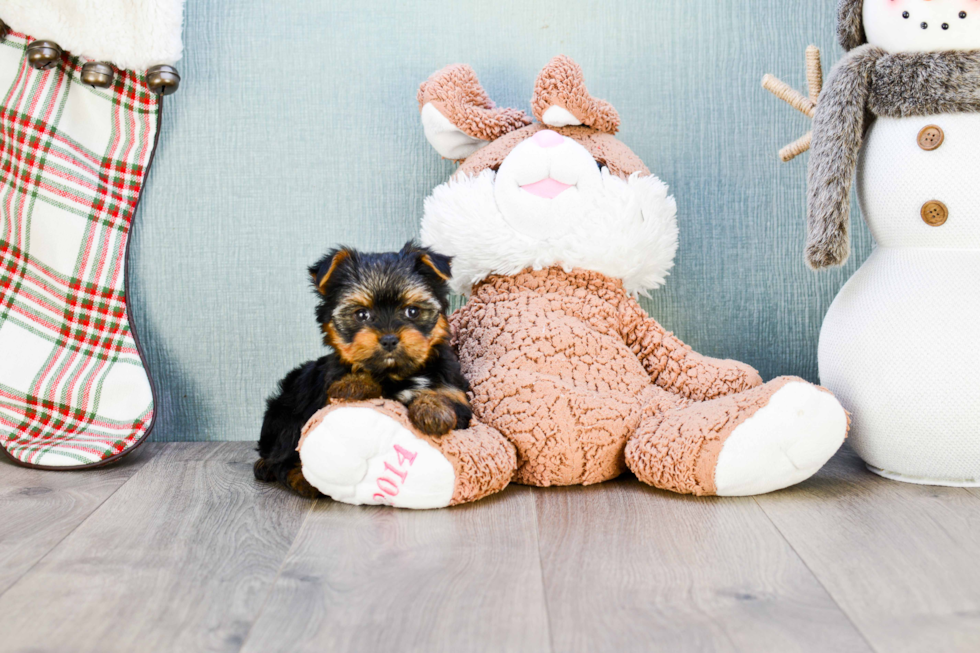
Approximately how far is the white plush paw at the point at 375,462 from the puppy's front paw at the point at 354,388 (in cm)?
5

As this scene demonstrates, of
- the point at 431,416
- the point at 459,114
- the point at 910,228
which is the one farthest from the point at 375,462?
the point at 910,228

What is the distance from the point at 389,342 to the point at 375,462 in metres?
0.22

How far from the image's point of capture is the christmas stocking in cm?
183

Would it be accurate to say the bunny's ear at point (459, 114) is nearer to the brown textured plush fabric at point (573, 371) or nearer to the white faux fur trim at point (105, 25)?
the brown textured plush fabric at point (573, 371)

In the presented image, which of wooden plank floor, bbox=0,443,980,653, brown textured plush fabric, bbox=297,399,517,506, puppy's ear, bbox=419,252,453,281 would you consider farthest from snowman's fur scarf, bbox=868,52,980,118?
brown textured plush fabric, bbox=297,399,517,506

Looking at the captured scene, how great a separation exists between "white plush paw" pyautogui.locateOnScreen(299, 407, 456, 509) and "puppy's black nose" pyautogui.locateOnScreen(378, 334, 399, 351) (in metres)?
0.11

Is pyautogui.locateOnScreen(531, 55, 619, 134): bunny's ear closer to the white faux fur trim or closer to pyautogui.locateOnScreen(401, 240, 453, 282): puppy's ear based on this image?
pyautogui.locateOnScreen(401, 240, 453, 282): puppy's ear

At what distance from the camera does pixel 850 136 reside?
1.58 metres

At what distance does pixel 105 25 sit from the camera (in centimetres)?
181

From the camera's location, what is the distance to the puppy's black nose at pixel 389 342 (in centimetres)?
140

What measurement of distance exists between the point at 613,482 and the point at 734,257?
0.77m

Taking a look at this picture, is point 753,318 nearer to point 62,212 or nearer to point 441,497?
point 441,497

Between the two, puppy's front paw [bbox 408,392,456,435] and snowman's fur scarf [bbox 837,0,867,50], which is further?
snowman's fur scarf [bbox 837,0,867,50]

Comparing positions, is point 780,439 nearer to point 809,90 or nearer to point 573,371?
point 573,371
